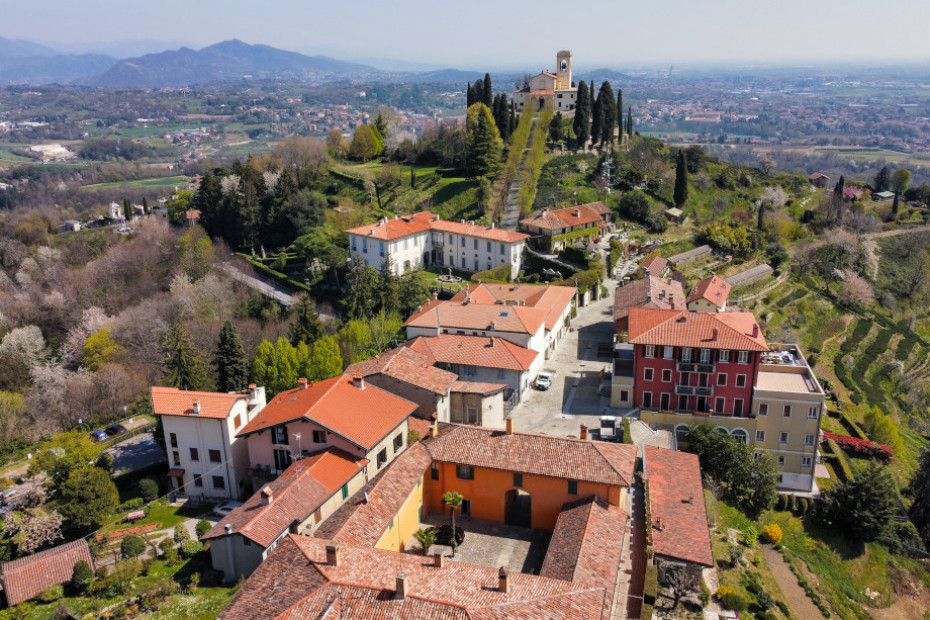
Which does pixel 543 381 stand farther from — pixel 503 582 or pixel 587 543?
pixel 503 582

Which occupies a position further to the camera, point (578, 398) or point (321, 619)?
point (578, 398)

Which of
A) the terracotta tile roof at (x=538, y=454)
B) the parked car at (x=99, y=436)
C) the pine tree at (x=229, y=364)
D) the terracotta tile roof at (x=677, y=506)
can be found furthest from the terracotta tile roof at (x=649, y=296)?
the parked car at (x=99, y=436)

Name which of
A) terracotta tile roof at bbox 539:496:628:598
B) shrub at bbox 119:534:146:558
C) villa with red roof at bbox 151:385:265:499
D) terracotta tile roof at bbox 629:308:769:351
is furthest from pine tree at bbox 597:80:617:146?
shrub at bbox 119:534:146:558

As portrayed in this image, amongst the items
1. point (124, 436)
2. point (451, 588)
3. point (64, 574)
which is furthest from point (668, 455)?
point (124, 436)

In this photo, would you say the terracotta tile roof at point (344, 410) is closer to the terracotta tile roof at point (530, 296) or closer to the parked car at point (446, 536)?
the parked car at point (446, 536)

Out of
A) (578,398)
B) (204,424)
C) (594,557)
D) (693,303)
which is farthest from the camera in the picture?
(693,303)

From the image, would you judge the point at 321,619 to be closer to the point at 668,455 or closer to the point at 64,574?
the point at 64,574
